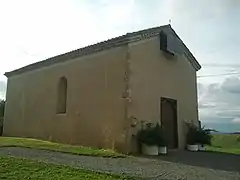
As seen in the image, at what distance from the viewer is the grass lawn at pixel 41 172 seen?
6750mm

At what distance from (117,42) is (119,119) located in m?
3.39

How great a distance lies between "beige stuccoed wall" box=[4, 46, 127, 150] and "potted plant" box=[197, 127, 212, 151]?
5233 millimetres

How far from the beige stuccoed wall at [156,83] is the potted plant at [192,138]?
308 millimetres

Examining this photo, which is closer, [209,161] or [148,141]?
[209,161]

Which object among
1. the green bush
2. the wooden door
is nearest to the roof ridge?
the wooden door

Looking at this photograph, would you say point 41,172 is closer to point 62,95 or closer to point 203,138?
point 62,95

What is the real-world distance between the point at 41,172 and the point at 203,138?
421 inches

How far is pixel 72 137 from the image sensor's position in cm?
1483

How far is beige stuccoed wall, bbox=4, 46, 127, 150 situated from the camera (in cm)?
1334

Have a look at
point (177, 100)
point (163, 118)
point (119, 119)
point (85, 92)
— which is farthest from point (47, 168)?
point (177, 100)

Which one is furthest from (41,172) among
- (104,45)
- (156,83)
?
(156,83)

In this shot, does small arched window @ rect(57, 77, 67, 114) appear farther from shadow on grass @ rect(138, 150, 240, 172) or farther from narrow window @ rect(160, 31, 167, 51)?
shadow on grass @ rect(138, 150, 240, 172)

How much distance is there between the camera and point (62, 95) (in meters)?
16.3

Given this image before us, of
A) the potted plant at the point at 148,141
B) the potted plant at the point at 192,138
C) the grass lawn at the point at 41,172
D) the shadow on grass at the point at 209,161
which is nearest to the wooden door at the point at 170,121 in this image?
the potted plant at the point at 192,138
